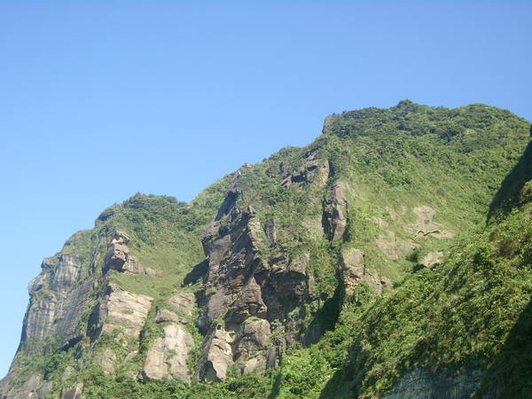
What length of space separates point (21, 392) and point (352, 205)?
47668 millimetres

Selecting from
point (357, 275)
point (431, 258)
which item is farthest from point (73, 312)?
point (431, 258)

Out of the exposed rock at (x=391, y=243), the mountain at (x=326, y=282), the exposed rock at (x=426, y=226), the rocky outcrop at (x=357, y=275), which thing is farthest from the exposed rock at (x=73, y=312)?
the exposed rock at (x=426, y=226)

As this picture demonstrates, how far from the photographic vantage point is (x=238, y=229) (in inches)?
3334

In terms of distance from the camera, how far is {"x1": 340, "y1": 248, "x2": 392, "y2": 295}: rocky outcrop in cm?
6153

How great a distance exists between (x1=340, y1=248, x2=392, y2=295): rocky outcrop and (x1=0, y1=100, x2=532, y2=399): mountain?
121 millimetres

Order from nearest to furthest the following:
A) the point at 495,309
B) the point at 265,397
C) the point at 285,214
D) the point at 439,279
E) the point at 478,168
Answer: the point at 495,309 → the point at 439,279 → the point at 265,397 → the point at 285,214 → the point at 478,168

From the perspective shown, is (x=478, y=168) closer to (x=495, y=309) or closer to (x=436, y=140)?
(x=436, y=140)

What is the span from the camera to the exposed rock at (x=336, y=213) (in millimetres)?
73312

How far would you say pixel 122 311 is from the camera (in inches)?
3361

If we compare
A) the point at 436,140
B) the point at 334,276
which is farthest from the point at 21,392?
the point at 436,140

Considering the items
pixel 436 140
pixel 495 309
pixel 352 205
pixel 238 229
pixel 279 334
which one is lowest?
pixel 495 309

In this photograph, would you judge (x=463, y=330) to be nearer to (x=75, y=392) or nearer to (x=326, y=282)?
(x=326, y=282)

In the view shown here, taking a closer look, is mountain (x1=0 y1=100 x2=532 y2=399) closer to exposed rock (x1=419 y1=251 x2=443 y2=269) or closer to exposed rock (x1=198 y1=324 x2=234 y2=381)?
exposed rock (x1=198 y1=324 x2=234 y2=381)

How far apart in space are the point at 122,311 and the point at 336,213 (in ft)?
92.1
